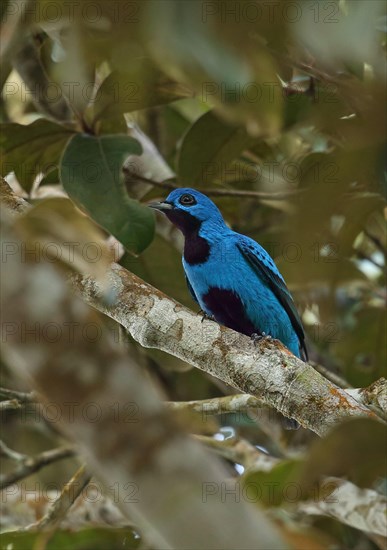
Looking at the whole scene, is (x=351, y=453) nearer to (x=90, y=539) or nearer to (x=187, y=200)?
(x=90, y=539)

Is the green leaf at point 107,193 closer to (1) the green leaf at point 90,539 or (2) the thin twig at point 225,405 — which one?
(2) the thin twig at point 225,405

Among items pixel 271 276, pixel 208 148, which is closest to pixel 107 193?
pixel 208 148

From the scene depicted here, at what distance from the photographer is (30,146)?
191 inches

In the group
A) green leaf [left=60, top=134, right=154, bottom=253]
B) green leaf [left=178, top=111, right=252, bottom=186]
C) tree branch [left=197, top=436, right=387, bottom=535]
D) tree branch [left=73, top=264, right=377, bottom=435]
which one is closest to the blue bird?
green leaf [left=178, top=111, right=252, bottom=186]

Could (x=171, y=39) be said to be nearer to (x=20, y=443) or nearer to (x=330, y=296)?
(x=330, y=296)

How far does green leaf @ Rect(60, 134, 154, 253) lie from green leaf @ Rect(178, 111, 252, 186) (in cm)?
71

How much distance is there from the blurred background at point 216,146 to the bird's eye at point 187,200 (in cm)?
12

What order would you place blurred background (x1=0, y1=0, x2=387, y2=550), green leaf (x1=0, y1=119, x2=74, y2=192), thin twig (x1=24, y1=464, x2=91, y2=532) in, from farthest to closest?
green leaf (x1=0, y1=119, x2=74, y2=192)
thin twig (x1=24, y1=464, x2=91, y2=532)
blurred background (x1=0, y1=0, x2=387, y2=550)

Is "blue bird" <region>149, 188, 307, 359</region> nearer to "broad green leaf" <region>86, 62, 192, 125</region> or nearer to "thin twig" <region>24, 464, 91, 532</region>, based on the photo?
"broad green leaf" <region>86, 62, 192, 125</region>

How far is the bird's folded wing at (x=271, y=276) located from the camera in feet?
16.9

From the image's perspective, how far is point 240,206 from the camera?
21.0 feet

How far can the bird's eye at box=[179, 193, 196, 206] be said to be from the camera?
5.38 metres

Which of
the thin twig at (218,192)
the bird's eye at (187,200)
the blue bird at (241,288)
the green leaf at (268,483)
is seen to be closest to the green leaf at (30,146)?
the thin twig at (218,192)

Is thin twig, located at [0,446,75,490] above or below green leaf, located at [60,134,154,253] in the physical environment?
below
